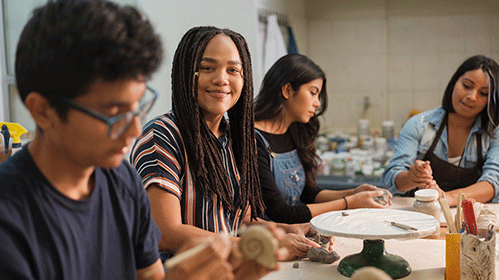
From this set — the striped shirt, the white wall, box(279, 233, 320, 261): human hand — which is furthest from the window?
box(279, 233, 320, 261): human hand

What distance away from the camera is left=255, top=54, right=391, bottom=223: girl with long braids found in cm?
199

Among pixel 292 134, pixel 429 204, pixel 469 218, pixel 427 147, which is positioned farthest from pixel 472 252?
pixel 427 147

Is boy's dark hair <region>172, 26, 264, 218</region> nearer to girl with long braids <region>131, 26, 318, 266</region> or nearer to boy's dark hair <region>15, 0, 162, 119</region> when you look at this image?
girl with long braids <region>131, 26, 318, 266</region>

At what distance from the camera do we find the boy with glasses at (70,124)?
0.65 metres

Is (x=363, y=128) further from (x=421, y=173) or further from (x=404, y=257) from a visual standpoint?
(x=404, y=257)

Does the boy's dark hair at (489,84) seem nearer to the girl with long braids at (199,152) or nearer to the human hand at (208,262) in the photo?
the girl with long braids at (199,152)

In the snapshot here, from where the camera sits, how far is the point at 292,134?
2178mm

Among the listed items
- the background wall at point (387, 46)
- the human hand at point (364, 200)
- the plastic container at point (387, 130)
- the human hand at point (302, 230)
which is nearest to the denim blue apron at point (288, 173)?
the human hand at point (364, 200)

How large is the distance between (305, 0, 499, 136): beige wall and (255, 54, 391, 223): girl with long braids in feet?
7.77

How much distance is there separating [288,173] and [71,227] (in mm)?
1379

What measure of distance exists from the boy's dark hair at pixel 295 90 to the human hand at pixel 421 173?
0.43 meters

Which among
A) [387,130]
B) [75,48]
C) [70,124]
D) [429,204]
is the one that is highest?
[75,48]

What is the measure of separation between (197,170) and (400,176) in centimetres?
119

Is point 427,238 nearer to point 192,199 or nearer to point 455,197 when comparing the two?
point 455,197
